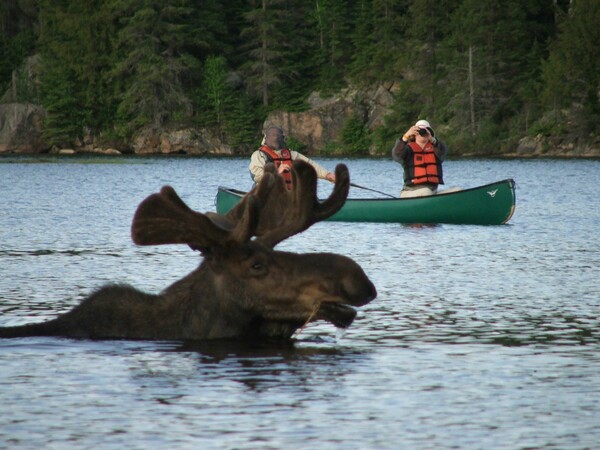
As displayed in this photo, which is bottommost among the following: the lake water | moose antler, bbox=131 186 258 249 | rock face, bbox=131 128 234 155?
rock face, bbox=131 128 234 155

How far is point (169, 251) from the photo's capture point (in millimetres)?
19547

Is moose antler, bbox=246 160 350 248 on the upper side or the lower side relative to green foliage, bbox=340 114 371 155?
upper

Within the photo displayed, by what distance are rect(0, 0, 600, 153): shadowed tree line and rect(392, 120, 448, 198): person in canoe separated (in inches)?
2446

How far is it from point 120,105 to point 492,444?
10623 cm

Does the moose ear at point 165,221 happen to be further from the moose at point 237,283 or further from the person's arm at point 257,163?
the person's arm at point 257,163

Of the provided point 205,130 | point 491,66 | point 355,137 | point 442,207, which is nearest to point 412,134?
point 442,207

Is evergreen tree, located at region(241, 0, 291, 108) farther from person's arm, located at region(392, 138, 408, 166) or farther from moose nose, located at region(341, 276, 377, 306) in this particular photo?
moose nose, located at region(341, 276, 377, 306)

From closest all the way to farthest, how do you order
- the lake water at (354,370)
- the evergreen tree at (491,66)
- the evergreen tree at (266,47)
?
the lake water at (354,370)
the evergreen tree at (491,66)
the evergreen tree at (266,47)

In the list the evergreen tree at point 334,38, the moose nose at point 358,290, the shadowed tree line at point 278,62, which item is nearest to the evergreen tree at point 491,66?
the shadowed tree line at point 278,62

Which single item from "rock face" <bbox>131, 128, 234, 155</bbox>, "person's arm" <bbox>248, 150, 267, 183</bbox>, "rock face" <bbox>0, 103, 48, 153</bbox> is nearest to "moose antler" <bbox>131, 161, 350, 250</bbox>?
"person's arm" <bbox>248, 150, 267, 183</bbox>

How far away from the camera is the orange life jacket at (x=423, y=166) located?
25234 millimetres

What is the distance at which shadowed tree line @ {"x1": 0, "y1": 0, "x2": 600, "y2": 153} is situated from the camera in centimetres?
9356

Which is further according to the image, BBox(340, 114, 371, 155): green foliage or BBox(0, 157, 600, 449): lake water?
BBox(340, 114, 371, 155): green foliage

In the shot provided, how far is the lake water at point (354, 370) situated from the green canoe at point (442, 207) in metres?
6.28
